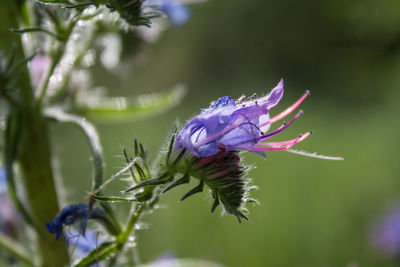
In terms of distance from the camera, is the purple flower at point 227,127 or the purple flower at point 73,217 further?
the purple flower at point 73,217

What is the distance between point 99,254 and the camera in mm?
1206

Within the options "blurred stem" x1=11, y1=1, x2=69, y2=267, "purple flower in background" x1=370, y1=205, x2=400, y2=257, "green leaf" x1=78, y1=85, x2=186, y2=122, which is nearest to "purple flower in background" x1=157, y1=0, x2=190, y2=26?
"green leaf" x1=78, y1=85, x2=186, y2=122

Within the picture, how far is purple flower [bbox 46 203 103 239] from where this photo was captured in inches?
44.8

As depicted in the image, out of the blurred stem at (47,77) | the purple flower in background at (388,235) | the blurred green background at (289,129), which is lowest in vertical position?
the purple flower in background at (388,235)

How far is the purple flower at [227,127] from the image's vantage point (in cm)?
103

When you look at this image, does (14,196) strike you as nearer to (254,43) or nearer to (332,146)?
(332,146)

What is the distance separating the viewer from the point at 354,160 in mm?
5121

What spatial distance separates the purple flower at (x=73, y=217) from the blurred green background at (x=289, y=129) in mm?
131

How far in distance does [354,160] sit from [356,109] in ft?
10.1

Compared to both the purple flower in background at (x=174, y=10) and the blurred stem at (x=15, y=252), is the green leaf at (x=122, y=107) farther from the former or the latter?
the blurred stem at (x=15, y=252)

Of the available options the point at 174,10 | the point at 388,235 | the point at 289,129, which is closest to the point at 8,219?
the point at 174,10

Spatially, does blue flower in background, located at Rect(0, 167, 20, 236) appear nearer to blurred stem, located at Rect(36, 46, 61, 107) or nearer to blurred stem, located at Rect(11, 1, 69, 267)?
blurred stem, located at Rect(11, 1, 69, 267)

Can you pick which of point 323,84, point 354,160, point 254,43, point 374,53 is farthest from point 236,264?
point 254,43

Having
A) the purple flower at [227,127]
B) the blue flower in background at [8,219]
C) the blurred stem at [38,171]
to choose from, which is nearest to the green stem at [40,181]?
the blurred stem at [38,171]
